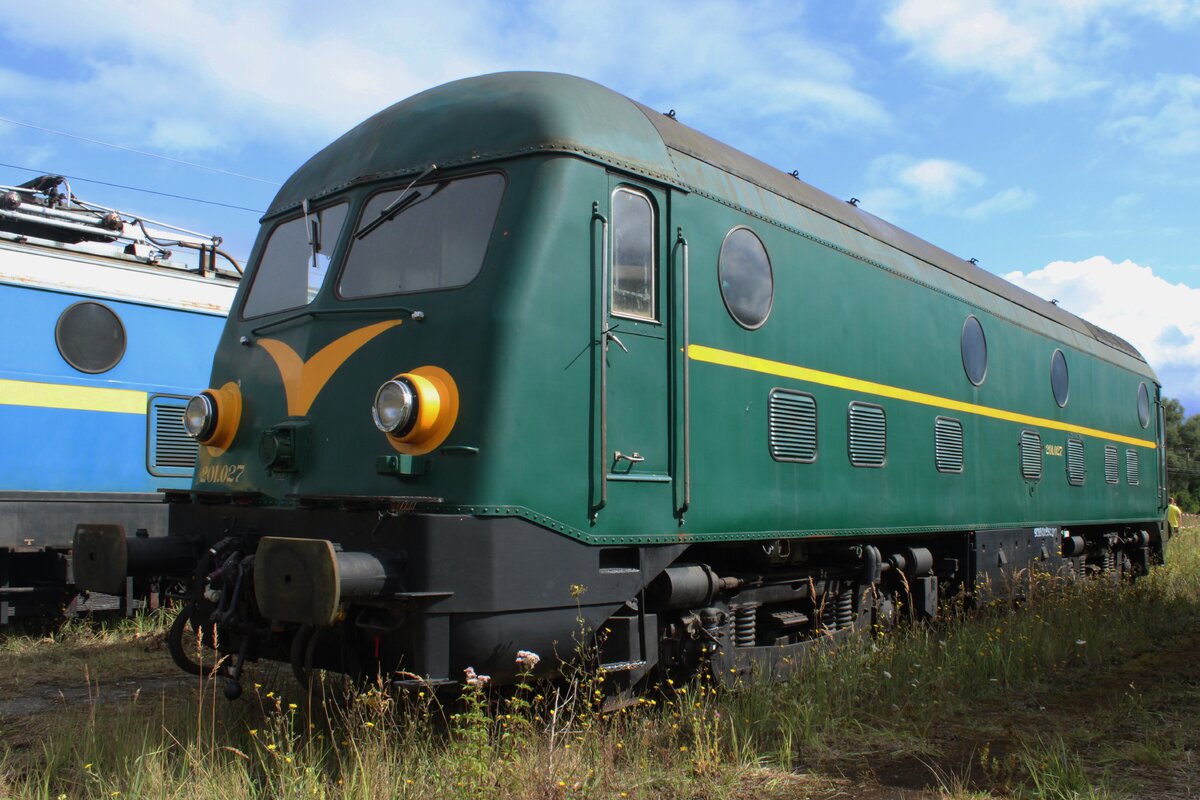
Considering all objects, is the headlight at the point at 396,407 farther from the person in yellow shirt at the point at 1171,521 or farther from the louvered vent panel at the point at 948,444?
the person in yellow shirt at the point at 1171,521

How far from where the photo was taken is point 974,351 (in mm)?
9266

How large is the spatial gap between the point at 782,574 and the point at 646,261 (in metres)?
2.39

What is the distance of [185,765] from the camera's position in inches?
184

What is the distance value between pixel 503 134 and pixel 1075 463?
27.8 ft

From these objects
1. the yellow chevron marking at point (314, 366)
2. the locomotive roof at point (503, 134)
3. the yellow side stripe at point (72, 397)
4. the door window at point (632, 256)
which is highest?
the locomotive roof at point (503, 134)

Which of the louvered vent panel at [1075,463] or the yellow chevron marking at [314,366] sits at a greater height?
the yellow chevron marking at [314,366]

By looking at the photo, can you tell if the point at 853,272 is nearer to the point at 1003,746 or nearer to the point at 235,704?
the point at 1003,746

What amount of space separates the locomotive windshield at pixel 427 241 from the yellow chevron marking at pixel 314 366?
0.24 meters

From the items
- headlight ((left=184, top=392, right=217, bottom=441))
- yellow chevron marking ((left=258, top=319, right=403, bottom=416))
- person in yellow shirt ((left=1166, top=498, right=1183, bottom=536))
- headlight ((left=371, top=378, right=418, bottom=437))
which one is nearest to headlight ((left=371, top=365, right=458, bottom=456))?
headlight ((left=371, top=378, right=418, bottom=437))

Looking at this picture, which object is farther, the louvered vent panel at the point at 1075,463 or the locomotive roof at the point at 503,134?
the louvered vent panel at the point at 1075,463

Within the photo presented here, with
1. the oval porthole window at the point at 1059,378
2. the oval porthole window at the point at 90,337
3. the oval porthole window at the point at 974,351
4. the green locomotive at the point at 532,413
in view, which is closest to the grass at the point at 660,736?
the green locomotive at the point at 532,413

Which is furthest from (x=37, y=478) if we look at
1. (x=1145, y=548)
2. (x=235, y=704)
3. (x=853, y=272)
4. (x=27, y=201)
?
(x=1145, y=548)

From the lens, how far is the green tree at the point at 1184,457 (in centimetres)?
6064

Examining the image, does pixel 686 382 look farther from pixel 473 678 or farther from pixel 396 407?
pixel 473 678
